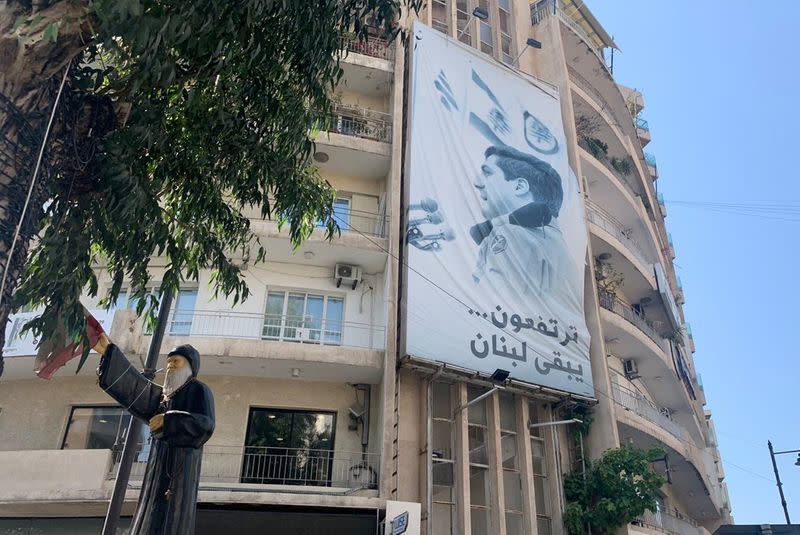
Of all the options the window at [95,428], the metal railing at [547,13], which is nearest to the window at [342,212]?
the window at [95,428]

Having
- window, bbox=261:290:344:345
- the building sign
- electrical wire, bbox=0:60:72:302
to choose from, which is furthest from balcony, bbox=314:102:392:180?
electrical wire, bbox=0:60:72:302

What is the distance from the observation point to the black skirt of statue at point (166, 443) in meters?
5.19

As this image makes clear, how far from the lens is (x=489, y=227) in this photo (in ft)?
57.5

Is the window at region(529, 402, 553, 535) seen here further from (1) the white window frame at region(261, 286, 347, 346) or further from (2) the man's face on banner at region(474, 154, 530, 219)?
(1) the white window frame at region(261, 286, 347, 346)

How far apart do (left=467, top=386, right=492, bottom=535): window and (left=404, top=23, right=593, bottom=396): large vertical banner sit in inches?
57.0

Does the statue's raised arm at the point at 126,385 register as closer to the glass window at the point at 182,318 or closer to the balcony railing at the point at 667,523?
the glass window at the point at 182,318

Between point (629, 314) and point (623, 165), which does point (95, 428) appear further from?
point (623, 165)

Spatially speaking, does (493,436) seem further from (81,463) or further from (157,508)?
(157,508)

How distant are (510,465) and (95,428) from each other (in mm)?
10418

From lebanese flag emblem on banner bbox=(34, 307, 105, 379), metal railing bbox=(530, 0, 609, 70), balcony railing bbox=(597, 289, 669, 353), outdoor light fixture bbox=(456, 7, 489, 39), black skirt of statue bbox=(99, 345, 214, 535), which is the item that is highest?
metal railing bbox=(530, 0, 609, 70)

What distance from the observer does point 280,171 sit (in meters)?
7.07

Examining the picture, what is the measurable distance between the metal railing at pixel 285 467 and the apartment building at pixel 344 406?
33mm

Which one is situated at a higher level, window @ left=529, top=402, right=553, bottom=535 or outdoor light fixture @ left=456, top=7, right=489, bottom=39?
outdoor light fixture @ left=456, top=7, right=489, bottom=39

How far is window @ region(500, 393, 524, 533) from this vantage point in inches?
617
